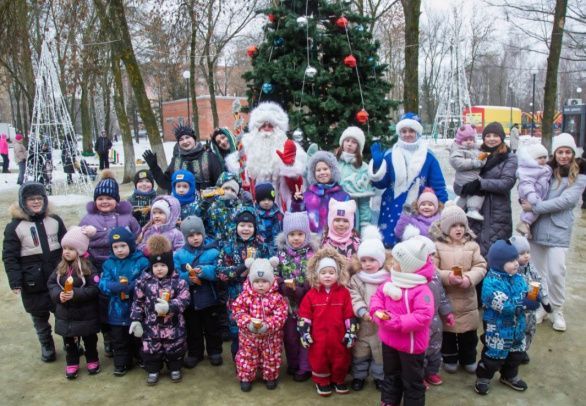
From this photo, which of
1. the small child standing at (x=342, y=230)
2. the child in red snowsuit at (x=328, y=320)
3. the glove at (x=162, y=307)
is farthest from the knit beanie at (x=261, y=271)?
the glove at (x=162, y=307)

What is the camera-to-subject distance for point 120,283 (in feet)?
13.2

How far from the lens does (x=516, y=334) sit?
3611 mm

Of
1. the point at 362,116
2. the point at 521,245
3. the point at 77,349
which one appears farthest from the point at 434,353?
the point at 362,116

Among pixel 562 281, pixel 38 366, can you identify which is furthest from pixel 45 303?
pixel 562 281

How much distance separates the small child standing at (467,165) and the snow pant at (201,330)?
2727 mm

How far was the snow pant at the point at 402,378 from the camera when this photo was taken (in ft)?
10.8

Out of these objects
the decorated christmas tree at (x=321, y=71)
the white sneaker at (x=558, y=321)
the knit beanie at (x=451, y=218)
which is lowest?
the white sneaker at (x=558, y=321)

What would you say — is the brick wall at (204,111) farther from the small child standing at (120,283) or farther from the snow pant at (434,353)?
the snow pant at (434,353)

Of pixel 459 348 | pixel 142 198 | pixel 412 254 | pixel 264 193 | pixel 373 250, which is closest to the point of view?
pixel 412 254

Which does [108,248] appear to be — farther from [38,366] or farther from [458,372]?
[458,372]

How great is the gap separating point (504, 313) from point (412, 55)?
7090mm

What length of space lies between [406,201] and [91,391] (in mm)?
3391

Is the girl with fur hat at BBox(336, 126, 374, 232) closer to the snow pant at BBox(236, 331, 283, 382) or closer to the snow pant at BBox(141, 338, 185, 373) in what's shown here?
the snow pant at BBox(236, 331, 283, 382)

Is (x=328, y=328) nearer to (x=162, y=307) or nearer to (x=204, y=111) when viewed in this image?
(x=162, y=307)
